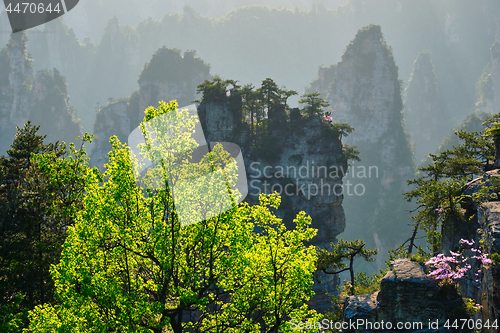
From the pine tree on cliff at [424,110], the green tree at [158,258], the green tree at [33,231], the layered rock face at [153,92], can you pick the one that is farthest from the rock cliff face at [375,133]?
the green tree at [33,231]

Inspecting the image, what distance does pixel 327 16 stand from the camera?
4592 inches

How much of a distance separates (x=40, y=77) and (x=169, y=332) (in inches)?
2759

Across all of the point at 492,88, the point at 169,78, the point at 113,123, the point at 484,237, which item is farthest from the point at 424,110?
the point at 484,237

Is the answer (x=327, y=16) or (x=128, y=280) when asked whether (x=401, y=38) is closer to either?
(x=327, y=16)

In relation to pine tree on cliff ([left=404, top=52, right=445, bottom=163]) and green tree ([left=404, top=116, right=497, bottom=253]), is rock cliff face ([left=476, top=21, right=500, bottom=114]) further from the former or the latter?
green tree ([left=404, top=116, right=497, bottom=253])

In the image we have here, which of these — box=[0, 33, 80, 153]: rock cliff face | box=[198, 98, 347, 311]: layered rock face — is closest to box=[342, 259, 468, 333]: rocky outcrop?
box=[198, 98, 347, 311]: layered rock face

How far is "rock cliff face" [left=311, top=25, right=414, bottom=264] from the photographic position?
180 ft

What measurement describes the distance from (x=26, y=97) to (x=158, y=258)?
7244cm

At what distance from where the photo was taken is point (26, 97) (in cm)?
6256

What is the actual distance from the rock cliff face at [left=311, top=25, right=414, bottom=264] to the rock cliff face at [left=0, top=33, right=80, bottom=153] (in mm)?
60963

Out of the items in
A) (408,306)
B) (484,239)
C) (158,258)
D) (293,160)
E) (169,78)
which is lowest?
(408,306)

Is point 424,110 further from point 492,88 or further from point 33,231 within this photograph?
point 33,231

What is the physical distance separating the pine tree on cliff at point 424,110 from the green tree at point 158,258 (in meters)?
78.1

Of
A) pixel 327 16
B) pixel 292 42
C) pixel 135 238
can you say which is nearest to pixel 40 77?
pixel 135 238
